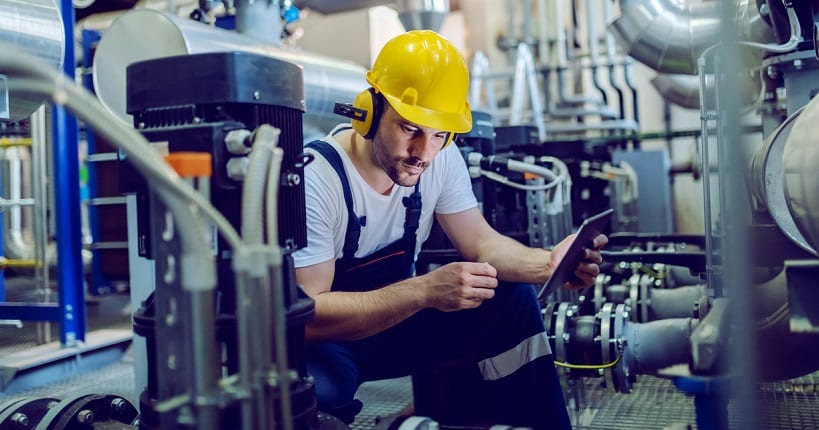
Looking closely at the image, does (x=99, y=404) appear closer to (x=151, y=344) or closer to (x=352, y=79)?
(x=151, y=344)

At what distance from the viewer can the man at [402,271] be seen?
138cm

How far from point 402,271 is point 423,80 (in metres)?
0.44

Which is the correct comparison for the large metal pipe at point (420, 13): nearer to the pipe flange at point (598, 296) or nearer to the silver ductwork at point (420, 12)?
the silver ductwork at point (420, 12)

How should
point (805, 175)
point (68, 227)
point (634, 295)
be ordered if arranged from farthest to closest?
point (68, 227) → point (634, 295) → point (805, 175)

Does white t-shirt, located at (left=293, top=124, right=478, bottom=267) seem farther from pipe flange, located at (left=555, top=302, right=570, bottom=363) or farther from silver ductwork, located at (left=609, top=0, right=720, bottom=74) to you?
silver ductwork, located at (left=609, top=0, right=720, bottom=74)

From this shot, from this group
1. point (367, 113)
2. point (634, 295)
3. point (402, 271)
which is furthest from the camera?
point (634, 295)

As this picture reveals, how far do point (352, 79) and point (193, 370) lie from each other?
7.18 ft

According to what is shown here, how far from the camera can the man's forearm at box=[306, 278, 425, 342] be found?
1.33 meters

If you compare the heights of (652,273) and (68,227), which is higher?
(68,227)

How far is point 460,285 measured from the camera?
1341mm

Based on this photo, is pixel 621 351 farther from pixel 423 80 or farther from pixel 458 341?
pixel 423 80

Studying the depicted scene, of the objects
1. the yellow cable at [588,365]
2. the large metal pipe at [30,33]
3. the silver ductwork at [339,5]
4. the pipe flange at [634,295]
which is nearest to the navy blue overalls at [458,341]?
the yellow cable at [588,365]

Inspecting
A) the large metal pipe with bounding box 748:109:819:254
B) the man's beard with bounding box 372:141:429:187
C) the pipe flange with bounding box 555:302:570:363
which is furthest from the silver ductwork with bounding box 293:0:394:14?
the large metal pipe with bounding box 748:109:819:254

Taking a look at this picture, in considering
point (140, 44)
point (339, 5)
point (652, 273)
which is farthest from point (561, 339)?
point (339, 5)
